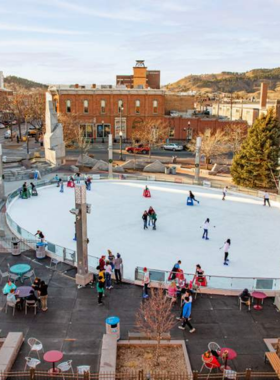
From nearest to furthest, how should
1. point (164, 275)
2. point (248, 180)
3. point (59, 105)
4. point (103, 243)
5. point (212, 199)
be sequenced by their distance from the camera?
point (164, 275) < point (103, 243) < point (212, 199) < point (248, 180) < point (59, 105)

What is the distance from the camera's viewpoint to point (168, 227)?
23.0m

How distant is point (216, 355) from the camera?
1023 centimetres

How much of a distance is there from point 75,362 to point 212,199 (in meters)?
20.6

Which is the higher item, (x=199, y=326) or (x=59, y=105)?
(x=59, y=105)

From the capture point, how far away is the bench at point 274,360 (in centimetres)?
1005

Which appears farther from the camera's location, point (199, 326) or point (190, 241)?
point (190, 241)

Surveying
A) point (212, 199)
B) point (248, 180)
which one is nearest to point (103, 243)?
point (212, 199)

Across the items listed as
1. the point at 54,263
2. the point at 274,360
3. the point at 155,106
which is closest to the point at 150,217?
the point at 54,263

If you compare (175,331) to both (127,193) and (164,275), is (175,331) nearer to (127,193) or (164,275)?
(164,275)

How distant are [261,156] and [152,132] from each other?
903 inches

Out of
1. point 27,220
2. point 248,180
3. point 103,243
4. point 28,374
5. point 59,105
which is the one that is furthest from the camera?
point 59,105

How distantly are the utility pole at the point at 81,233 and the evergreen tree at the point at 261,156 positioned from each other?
24823 millimetres

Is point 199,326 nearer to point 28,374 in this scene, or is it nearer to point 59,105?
point 28,374

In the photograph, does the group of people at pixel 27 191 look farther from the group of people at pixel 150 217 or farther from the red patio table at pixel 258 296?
the red patio table at pixel 258 296
